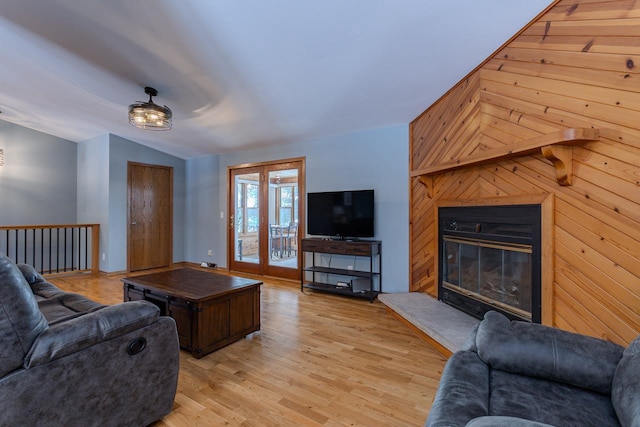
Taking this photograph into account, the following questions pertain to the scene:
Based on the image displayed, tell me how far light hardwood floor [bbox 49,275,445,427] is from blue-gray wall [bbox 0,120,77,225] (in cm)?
549

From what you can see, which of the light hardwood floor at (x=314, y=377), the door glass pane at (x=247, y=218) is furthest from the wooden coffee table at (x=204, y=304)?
the door glass pane at (x=247, y=218)

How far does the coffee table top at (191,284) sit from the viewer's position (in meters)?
2.42

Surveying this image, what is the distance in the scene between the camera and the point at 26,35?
266 cm

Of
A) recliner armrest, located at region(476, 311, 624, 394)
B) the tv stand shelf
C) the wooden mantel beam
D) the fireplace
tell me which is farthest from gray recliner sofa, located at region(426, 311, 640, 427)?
the tv stand shelf

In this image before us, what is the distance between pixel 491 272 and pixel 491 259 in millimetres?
110

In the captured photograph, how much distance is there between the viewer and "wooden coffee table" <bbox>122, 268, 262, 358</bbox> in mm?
2371

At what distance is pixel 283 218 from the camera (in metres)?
5.09

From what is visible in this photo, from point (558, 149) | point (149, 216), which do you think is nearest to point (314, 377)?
point (558, 149)

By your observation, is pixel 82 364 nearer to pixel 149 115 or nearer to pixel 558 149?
pixel 149 115

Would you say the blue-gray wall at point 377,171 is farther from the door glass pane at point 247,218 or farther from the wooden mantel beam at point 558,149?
the wooden mantel beam at point 558,149

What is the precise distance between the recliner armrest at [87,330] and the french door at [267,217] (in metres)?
3.33

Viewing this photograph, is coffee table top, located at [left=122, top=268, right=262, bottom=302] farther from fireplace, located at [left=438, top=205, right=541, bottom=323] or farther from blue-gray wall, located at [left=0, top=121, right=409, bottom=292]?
blue-gray wall, located at [left=0, top=121, right=409, bottom=292]

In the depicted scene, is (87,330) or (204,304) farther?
(204,304)

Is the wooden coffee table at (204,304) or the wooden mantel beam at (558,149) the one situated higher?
the wooden mantel beam at (558,149)
